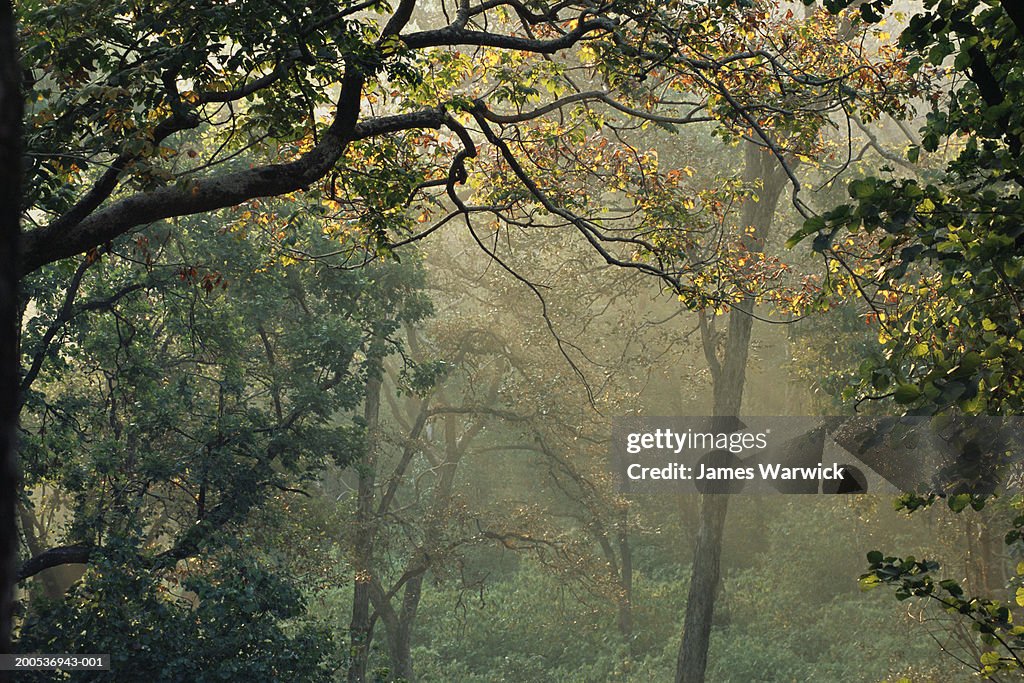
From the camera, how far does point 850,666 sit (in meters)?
17.6

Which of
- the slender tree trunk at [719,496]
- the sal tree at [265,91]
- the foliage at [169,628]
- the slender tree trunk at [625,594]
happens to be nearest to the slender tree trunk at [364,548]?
the slender tree trunk at [719,496]

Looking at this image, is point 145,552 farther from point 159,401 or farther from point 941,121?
point 941,121

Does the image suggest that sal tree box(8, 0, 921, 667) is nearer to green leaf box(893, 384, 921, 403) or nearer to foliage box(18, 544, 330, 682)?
foliage box(18, 544, 330, 682)

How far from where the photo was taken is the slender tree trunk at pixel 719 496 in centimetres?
1427

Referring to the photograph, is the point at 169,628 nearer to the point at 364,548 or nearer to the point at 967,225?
the point at 364,548

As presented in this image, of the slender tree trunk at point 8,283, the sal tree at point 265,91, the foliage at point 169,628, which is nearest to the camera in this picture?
the slender tree trunk at point 8,283

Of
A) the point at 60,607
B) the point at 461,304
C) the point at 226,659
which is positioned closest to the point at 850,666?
the point at 461,304

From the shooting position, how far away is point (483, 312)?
19797 millimetres

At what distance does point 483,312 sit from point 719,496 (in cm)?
701

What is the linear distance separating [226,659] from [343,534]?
6630mm

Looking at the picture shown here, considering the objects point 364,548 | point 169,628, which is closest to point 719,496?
point 364,548

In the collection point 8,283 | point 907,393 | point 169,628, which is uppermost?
point 907,393

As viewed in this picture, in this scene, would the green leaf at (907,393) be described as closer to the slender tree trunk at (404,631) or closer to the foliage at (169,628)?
the foliage at (169,628)

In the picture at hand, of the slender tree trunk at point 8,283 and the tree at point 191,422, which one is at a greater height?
the tree at point 191,422
